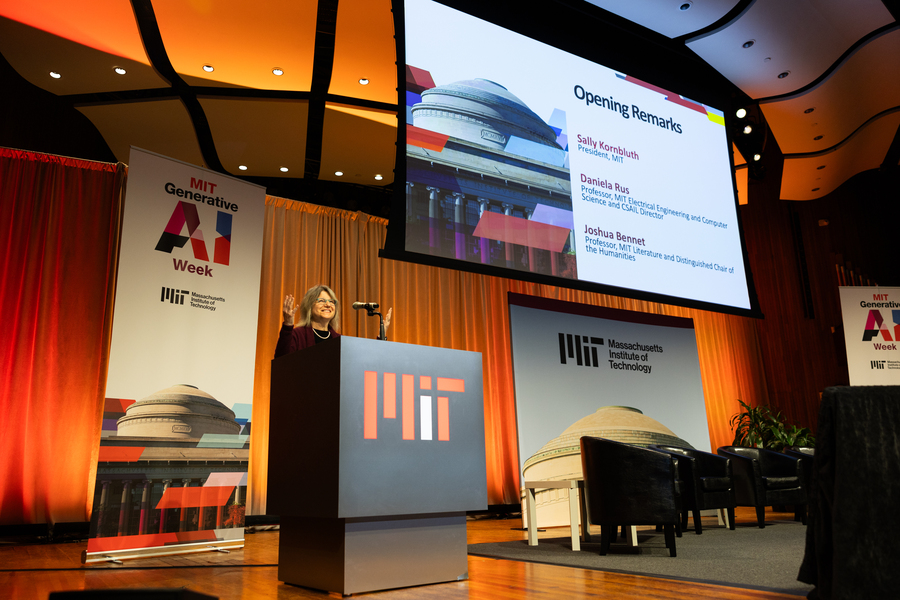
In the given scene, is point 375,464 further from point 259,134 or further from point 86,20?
point 259,134

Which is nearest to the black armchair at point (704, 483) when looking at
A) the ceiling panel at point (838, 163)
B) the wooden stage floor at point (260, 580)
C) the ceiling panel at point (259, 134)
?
the wooden stage floor at point (260, 580)

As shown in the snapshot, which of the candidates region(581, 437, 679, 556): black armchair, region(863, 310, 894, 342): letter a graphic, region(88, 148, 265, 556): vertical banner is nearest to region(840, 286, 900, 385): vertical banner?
region(863, 310, 894, 342): letter a graphic

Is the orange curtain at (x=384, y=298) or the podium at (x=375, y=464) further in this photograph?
the orange curtain at (x=384, y=298)

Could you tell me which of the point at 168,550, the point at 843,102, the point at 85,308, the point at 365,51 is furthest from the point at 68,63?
the point at 843,102

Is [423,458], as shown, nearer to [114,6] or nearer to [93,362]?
[114,6]

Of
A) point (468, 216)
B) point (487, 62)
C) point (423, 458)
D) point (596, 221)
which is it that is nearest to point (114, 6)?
point (487, 62)

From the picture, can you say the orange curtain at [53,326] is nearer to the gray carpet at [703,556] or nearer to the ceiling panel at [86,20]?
the ceiling panel at [86,20]

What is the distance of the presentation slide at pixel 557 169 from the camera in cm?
346

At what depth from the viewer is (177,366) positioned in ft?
14.0

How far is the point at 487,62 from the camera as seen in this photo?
3.80m

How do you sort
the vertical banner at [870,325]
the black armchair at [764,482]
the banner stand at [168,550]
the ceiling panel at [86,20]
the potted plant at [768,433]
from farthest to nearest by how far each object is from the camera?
the vertical banner at [870,325]
the potted plant at [768,433]
the black armchair at [764,482]
the ceiling panel at [86,20]
the banner stand at [168,550]

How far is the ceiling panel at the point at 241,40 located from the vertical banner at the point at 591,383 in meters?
3.12

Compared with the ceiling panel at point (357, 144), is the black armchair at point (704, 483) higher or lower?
lower

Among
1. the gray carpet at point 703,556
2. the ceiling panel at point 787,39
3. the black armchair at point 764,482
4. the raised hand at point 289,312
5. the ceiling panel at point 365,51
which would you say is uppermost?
the ceiling panel at point 787,39
